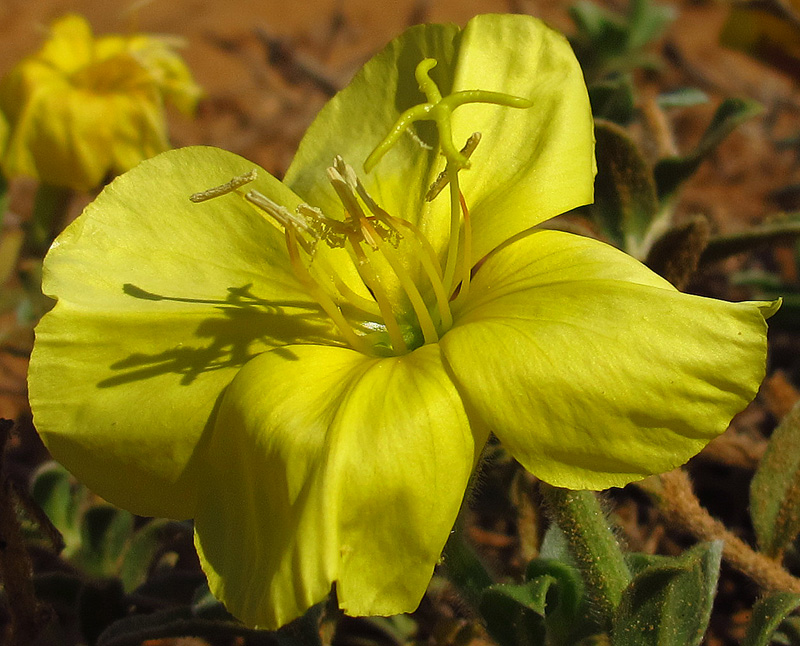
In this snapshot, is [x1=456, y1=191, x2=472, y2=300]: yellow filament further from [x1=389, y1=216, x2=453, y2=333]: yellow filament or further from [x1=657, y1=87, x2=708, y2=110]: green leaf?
[x1=657, y1=87, x2=708, y2=110]: green leaf

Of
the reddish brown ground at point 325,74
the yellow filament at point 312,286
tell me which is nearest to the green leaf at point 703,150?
the reddish brown ground at point 325,74

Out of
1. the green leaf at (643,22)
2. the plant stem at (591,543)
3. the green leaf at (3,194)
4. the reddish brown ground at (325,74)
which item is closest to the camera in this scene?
the plant stem at (591,543)

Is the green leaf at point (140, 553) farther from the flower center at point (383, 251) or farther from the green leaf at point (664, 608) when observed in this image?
the green leaf at point (664, 608)

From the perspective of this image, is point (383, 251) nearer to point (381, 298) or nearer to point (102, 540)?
point (381, 298)

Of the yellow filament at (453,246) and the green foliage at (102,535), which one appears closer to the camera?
the yellow filament at (453,246)

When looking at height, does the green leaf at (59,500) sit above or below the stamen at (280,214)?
below

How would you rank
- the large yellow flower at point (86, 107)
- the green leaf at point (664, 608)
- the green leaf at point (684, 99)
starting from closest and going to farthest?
the green leaf at point (664, 608)
the green leaf at point (684, 99)
the large yellow flower at point (86, 107)

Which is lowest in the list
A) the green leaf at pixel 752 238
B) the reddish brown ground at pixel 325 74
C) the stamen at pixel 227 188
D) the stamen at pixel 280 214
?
the reddish brown ground at pixel 325 74

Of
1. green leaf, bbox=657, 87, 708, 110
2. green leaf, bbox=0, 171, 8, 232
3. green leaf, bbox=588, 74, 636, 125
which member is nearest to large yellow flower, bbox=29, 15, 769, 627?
green leaf, bbox=588, 74, 636, 125
